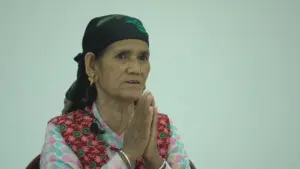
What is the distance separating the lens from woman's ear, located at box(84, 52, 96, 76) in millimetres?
1083

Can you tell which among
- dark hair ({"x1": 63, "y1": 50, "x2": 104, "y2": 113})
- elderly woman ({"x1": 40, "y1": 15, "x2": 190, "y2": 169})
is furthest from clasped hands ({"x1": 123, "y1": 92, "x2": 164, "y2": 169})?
dark hair ({"x1": 63, "y1": 50, "x2": 104, "y2": 113})

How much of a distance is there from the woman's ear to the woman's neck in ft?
0.25

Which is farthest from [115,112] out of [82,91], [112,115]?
[82,91]

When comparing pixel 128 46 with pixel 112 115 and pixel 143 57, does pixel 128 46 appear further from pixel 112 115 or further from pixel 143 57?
pixel 112 115

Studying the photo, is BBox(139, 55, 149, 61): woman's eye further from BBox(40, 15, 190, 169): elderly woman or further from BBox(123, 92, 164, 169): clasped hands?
BBox(123, 92, 164, 169): clasped hands

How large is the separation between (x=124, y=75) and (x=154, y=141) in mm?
187

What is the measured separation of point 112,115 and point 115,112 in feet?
0.04

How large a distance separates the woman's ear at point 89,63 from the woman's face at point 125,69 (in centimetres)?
4

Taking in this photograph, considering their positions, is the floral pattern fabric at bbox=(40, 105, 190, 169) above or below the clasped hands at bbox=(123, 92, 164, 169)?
below

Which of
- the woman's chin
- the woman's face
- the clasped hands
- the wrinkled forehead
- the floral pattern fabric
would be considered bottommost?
the floral pattern fabric

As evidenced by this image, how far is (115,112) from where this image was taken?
1104 mm

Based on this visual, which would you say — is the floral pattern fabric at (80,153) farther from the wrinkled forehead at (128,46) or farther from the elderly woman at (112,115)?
the wrinkled forehead at (128,46)

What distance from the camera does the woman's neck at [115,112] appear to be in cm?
109

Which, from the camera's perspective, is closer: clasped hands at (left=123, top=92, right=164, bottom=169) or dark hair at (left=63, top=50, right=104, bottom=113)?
clasped hands at (left=123, top=92, right=164, bottom=169)
